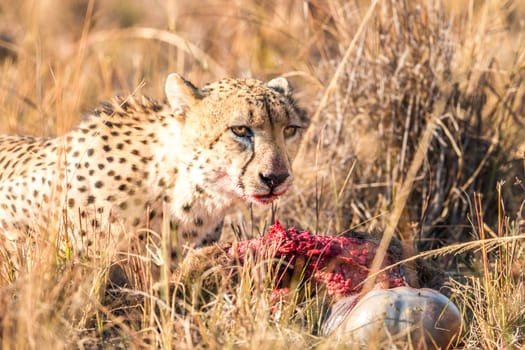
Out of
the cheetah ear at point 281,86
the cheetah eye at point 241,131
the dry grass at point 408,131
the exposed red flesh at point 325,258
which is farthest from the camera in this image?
the dry grass at point 408,131

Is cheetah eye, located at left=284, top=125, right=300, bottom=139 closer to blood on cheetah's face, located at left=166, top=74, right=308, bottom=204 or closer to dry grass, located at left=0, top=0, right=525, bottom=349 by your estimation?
blood on cheetah's face, located at left=166, top=74, right=308, bottom=204

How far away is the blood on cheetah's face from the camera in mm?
2531

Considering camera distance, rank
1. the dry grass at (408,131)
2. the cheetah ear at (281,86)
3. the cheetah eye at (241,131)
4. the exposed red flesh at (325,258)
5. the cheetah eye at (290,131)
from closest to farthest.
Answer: the exposed red flesh at (325,258) → the cheetah eye at (241,131) → the cheetah eye at (290,131) → the cheetah ear at (281,86) → the dry grass at (408,131)

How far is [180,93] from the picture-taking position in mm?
2682

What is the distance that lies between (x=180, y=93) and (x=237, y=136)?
0.82 ft

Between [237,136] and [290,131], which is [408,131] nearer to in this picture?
[290,131]

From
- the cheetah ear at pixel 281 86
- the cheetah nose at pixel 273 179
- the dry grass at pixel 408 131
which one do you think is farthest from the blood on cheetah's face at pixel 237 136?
the dry grass at pixel 408 131

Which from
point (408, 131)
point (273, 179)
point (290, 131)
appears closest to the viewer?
point (273, 179)

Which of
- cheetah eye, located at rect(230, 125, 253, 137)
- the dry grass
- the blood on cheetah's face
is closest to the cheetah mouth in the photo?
the blood on cheetah's face

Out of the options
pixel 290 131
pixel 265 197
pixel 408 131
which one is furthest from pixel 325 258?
pixel 408 131

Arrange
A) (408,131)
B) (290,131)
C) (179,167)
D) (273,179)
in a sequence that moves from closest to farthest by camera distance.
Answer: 1. (273,179)
2. (179,167)
3. (290,131)
4. (408,131)

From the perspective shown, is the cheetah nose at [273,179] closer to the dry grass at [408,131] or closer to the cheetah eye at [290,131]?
the cheetah eye at [290,131]

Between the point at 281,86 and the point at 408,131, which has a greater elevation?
the point at 281,86

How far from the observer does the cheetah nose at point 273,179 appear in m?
2.51
